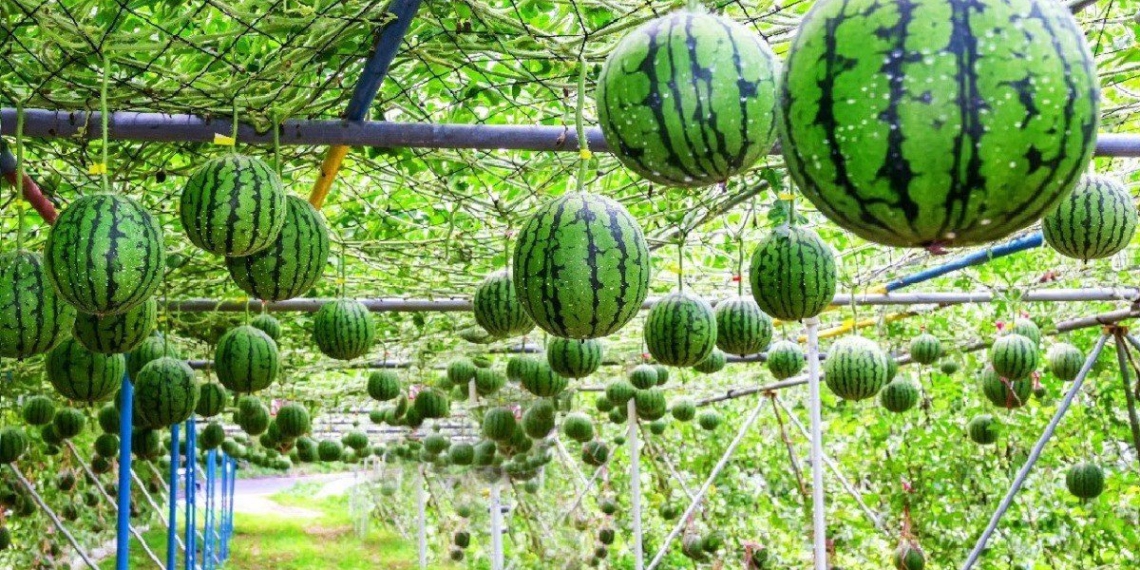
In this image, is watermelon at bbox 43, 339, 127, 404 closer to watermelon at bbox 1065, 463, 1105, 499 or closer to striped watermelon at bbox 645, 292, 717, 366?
striped watermelon at bbox 645, 292, 717, 366

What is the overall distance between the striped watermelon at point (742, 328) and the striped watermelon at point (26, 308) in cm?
259

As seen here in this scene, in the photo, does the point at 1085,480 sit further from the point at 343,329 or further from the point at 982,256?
the point at 343,329

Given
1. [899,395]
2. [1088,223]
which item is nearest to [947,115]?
[1088,223]

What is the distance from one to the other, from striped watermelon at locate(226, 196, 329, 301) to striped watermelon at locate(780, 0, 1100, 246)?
2035 millimetres

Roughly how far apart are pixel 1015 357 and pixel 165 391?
4751 millimetres

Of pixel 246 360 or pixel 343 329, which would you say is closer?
pixel 246 360

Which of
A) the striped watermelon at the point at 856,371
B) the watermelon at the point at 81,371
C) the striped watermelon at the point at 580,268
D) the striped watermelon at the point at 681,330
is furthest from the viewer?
the striped watermelon at the point at 856,371

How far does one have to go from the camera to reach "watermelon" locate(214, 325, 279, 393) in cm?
436

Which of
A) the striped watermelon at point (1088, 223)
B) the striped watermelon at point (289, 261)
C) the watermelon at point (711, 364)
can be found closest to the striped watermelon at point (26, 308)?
the striped watermelon at point (289, 261)

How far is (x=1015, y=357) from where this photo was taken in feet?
19.9

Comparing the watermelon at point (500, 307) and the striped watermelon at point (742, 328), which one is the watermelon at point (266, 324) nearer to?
the watermelon at point (500, 307)

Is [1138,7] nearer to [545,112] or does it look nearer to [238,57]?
[545,112]

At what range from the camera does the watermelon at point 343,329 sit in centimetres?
475

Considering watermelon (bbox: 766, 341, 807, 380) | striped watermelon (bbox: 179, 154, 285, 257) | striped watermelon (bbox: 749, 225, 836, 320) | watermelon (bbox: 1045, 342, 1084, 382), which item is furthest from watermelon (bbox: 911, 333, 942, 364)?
striped watermelon (bbox: 179, 154, 285, 257)
